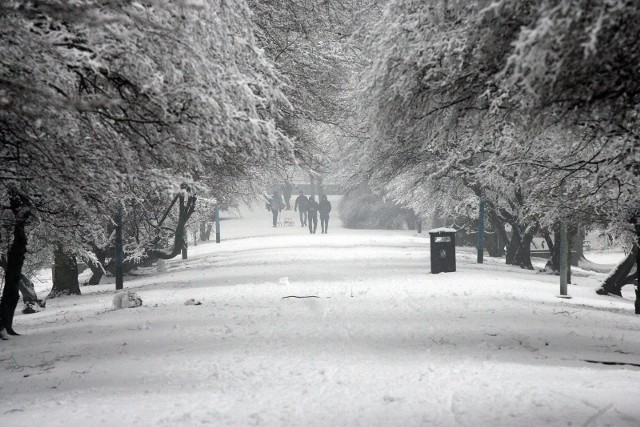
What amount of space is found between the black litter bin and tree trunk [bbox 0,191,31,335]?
919cm

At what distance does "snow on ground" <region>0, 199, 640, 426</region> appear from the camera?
5.86 metres

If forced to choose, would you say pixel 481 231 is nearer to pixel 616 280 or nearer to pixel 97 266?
pixel 616 280

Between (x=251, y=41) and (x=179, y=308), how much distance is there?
6.09 meters

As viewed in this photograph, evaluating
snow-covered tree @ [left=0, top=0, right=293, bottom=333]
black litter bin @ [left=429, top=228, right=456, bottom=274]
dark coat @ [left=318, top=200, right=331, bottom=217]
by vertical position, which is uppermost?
snow-covered tree @ [left=0, top=0, right=293, bottom=333]

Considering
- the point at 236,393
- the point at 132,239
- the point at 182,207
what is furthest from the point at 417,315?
the point at 132,239

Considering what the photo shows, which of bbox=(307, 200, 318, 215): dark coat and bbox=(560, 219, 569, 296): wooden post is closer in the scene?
bbox=(560, 219, 569, 296): wooden post

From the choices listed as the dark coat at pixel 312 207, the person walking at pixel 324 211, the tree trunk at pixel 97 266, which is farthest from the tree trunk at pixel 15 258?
the person walking at pixel 324 211

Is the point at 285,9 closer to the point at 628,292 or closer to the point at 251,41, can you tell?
the point at 251,41

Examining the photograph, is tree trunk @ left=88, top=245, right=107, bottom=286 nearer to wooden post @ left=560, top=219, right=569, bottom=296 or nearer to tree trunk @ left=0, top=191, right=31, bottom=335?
tree trunk @ left=0, top=191, right=31, bottom=335

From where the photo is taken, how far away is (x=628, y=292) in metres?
19.2

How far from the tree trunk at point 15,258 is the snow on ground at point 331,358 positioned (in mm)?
589

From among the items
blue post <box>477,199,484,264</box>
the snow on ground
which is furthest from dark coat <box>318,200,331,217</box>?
the snow on ground

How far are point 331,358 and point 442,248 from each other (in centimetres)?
927

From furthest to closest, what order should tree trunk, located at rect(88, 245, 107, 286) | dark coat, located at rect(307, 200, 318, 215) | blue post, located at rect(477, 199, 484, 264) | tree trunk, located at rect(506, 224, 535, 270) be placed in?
dark coat, located at rect(307, 200, 318, 215) < tree trunk, located at rect(506, 224, 535, 270) < blue post, located at rect(477, 199, 484, 264) < tree trunk, located at rect(88, 245, 107, 286)
